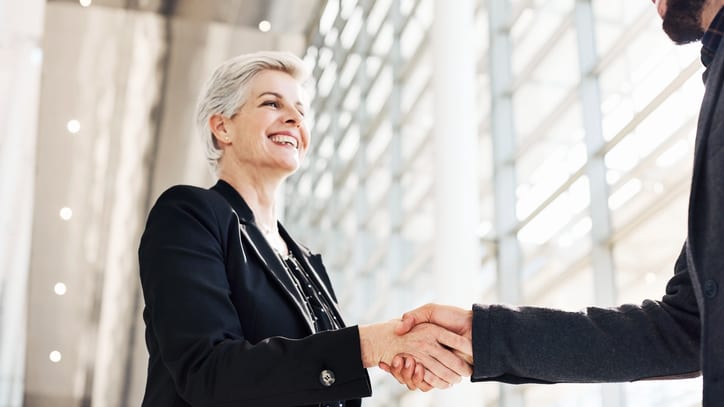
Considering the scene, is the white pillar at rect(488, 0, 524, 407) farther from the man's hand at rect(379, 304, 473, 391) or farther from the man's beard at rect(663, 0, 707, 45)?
the man's beard at rect(663, 0, 707, 45)

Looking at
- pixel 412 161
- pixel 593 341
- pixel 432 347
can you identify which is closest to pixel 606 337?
pixel 593 341

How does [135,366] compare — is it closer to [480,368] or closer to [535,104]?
[480,368]

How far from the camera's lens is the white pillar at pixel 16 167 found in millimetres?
5285

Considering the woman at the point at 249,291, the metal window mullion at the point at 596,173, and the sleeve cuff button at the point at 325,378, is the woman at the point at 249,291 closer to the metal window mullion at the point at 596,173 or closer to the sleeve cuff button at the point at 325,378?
the sleeve cuff button at the point at 325,378

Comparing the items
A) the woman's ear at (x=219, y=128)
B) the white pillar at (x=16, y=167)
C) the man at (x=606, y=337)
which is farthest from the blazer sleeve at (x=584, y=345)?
the white pillar at (x=16, y=167)

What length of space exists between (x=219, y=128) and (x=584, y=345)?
1435 mm

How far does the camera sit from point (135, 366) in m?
6.16

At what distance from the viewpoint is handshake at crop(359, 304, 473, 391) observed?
2848mm

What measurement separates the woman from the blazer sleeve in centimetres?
22

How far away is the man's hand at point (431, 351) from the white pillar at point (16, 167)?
10.4 feet

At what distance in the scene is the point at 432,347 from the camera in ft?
9.52

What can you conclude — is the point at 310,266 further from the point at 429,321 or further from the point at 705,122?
the point at 705,122

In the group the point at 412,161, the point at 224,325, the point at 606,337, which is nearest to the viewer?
the point at 224,325

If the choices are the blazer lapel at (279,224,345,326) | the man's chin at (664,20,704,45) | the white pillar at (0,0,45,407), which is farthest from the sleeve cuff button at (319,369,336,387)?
the white pillar at (0,0,45,407)
